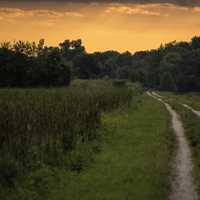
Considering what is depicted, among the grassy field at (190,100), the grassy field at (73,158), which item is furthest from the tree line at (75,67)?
the grassy field at (73,158)

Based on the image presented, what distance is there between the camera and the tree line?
53.4 metres

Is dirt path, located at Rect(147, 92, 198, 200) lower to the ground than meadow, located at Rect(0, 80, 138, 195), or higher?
lower

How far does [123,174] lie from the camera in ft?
52.9

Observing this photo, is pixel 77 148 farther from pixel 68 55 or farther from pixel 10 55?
pixel 68 55

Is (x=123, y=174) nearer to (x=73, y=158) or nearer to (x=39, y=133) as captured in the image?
(x=73, y=158)

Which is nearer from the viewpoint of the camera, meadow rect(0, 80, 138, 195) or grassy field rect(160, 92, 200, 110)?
meadow rect(0, 80, 138, 195)

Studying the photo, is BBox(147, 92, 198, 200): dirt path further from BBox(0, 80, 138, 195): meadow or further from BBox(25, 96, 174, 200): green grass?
BBox(0, 80, 138, 195): meadow

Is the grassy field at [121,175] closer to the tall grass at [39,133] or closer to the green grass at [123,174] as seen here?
the green grass at [123,174]

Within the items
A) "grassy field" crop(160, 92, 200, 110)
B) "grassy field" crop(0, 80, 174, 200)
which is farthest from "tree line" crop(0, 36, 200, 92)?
"grassy field" crop(0, 80, 174, 200)

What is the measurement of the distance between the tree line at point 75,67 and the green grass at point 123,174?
29.4 metres

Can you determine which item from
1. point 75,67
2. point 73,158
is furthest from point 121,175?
point 75,67

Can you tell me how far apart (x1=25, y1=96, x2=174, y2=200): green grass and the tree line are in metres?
29.4

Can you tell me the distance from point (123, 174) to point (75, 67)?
89.5 m

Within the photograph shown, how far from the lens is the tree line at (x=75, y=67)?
175 feet
